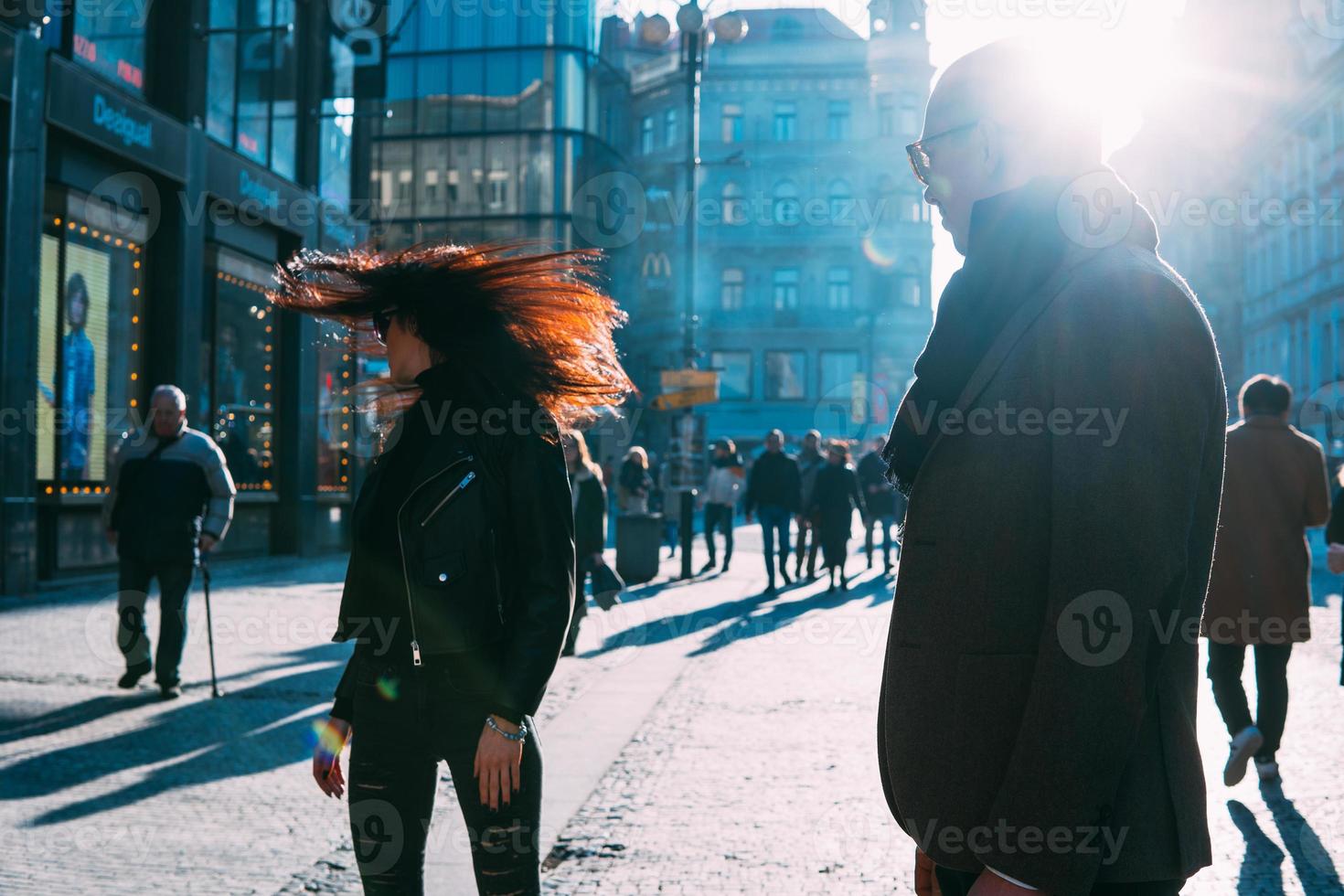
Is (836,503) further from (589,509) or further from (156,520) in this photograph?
(156,520)

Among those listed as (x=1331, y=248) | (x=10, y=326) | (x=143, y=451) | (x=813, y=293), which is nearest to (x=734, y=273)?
(x=813, y=293)

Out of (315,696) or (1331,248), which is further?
(1331,248)

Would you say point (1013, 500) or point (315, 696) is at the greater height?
point (1013, 500)

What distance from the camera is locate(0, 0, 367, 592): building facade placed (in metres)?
13.2

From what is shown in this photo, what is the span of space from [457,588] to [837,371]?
51.9 m

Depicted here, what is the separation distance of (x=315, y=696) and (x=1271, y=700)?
16.9 feet

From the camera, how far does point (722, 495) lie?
2006 centimetres

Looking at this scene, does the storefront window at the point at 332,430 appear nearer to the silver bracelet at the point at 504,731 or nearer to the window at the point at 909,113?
the silver bracelet at the point at 504,731

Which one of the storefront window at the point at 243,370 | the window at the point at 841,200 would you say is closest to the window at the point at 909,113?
the window at the point at 841,200

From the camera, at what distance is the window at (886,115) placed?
53.1 meters

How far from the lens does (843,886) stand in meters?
4.48

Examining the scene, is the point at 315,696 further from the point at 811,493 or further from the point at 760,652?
the point at 811,493

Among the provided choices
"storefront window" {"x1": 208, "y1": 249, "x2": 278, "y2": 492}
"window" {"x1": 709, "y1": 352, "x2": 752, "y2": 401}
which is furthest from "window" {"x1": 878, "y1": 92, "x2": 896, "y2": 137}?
"storefront window" {"x1": 208, "y1": 249, "x2": 278, "y2": 492}

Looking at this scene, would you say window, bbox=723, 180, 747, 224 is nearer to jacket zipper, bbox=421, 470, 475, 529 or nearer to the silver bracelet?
jacket zipper, bbox=421, 470, 475, 529
